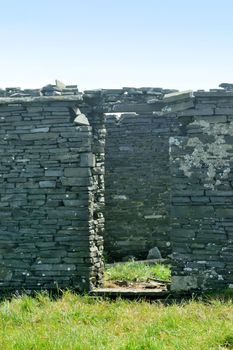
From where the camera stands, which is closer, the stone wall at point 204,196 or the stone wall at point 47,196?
the stone wall at point 204,196

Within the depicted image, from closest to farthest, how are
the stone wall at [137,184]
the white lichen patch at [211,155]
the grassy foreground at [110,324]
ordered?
1. the grassy foreground at [110,324]
2. the white lichen patch at [211,155]
3. the stone wall at [137,184]

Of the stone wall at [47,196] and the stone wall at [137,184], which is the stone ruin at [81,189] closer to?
the stone wall at [47,196]

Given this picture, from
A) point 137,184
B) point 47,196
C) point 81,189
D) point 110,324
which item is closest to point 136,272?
point 81,189

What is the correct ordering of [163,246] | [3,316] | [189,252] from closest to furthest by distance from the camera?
[3,316]
[189,252]
[163,246]

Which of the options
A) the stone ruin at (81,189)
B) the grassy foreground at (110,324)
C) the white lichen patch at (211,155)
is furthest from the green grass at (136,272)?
the white lichen patch at (211,155)

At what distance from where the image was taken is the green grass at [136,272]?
379 inches

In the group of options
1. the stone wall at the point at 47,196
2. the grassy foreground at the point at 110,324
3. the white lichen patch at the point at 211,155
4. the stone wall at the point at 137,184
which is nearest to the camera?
the grassy foreground at the point at 110,324

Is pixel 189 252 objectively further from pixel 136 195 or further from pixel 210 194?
pixel 136 195

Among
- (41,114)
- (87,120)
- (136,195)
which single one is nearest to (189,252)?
(87,120)

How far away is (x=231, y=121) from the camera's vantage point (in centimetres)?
824

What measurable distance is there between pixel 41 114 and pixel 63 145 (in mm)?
606

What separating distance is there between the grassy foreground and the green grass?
1.71 meters

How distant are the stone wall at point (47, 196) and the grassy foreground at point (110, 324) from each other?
590mm

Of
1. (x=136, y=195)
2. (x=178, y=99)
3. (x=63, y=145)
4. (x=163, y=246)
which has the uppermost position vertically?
(x=178, y=99)
